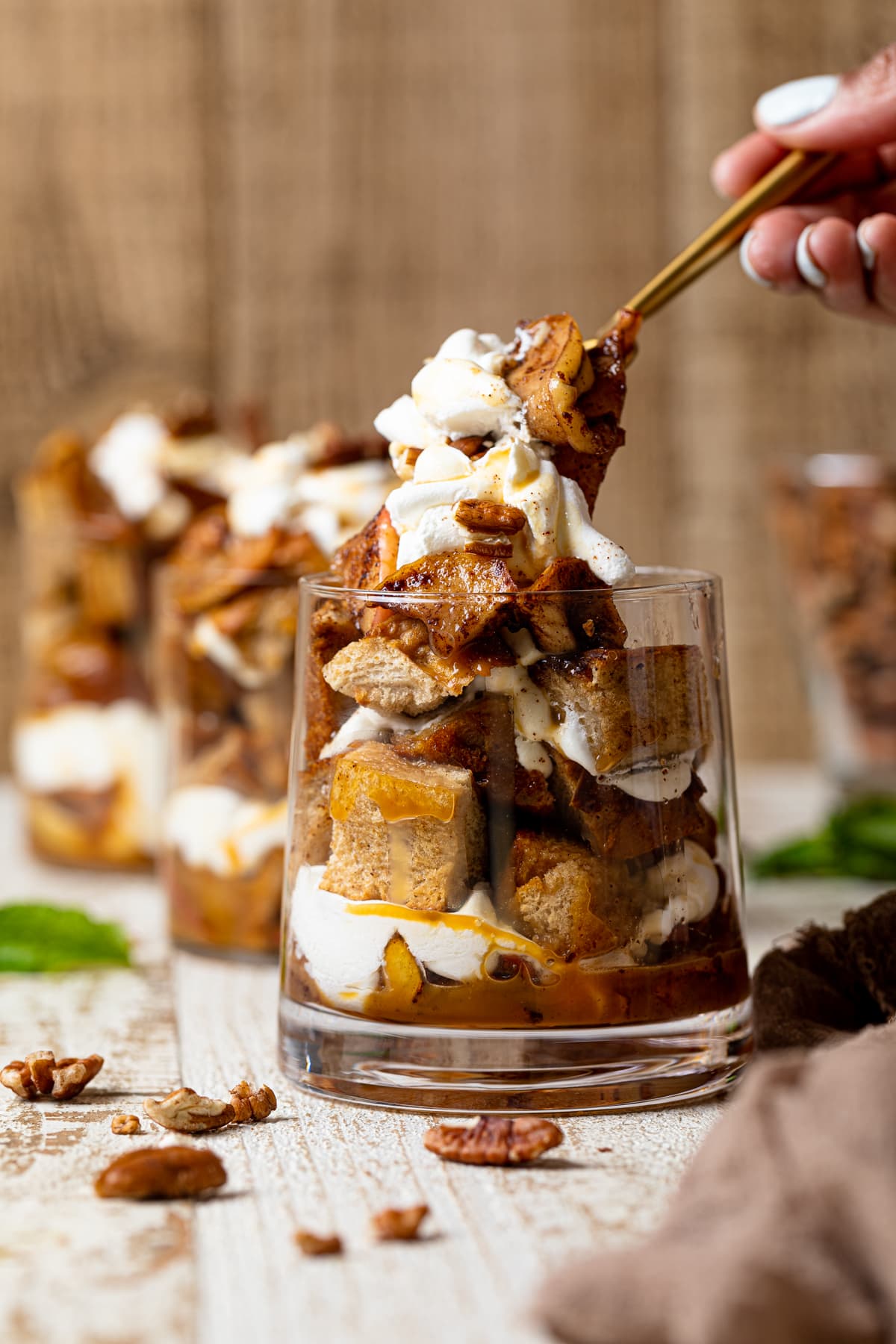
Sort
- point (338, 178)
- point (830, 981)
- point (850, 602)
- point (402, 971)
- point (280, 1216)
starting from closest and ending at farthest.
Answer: point (280, 1216) → point (402, 971) → point (830, 981) → point (850, 602) → point (338, 178)

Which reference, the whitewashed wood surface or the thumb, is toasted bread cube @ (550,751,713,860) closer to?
the whitewashed wood surface

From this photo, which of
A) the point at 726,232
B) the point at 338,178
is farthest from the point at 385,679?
the point at 338,178

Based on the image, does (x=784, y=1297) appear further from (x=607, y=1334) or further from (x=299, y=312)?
(x=299, y=312)

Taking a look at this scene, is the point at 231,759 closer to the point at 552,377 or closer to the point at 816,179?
the point at 552,377

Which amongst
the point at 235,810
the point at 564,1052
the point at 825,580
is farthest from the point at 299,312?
the point at 564,1052

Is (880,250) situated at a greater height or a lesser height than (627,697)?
greater

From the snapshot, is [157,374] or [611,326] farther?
[157,374]

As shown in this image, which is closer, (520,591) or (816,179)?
(520,591)
